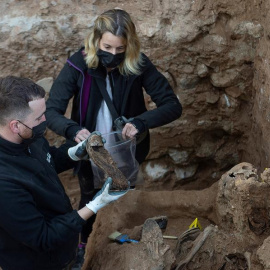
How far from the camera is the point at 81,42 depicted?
4742 millimetres

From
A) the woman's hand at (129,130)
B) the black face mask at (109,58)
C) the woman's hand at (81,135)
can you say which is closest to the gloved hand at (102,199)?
the woman's hand at (81,135)

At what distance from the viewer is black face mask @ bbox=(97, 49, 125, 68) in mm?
3268

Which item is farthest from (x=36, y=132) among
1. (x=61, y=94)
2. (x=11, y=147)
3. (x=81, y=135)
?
(x=61, y=94)

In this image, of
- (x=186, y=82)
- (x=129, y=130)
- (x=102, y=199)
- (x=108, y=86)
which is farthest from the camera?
(x=186, y=82)

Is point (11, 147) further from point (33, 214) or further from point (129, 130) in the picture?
point (129, 130)

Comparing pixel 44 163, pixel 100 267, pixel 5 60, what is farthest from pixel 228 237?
pixel 5 60

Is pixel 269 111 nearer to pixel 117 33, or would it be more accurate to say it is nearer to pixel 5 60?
pixel 117 33

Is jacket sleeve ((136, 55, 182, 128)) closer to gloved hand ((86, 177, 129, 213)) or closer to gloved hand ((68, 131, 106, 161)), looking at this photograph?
gloved hand ((68, 131, 106, 161))

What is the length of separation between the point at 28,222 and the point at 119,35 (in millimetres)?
1431

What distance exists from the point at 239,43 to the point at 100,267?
265 cm

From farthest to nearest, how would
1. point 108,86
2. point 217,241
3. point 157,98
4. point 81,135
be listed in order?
point 157,98 < point 108,86 < point 81,135 < point 217,241

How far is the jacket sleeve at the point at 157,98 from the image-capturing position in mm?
3461

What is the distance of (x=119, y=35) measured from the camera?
323cm

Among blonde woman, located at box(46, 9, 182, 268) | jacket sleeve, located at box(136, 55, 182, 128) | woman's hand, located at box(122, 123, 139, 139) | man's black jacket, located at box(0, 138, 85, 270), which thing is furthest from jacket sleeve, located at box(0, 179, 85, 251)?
jacket sleeve, located at box(136, 55, 182, 128)
